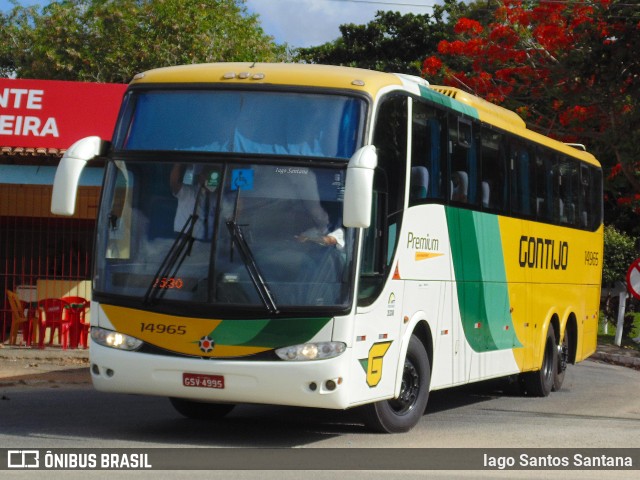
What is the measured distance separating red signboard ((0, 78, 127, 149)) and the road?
4.51m

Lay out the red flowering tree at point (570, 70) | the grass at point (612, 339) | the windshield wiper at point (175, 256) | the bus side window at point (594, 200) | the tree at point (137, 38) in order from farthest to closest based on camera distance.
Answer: the tree at point (137, 38)
the grass at point (612, 339)
the red flowering tree at point (570, 70)
the bus side window at point (594, 200)
the windshield wiper at point (175, 256)

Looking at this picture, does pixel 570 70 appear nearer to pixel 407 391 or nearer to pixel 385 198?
pixel 407 391

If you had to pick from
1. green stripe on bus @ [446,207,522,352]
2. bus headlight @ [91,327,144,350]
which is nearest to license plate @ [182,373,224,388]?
bus headlight @ [91,327,144,350]

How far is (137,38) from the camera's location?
43219 mm

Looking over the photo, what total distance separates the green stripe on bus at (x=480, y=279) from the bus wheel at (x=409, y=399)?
4.61 feet

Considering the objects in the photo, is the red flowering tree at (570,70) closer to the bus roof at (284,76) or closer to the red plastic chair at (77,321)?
the red plastic chair at (77,321)

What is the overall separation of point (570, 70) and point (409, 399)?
14290 mm

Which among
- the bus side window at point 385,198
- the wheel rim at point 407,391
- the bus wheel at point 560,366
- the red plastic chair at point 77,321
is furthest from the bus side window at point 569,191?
the red plastic chair at point 77,321

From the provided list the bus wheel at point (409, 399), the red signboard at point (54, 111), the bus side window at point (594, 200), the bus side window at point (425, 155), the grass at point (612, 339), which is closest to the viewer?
the bus wheel at point (409, 399)

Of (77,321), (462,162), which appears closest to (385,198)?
(462,162)

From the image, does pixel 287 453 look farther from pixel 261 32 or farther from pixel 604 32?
pixel 261 32

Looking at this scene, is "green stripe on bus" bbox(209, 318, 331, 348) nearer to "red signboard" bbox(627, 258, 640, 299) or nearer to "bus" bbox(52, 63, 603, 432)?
"bus" bbox(52, 63, 603, 432)

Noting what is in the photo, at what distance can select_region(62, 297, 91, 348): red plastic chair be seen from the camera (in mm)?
19406

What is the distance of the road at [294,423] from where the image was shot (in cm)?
1066
